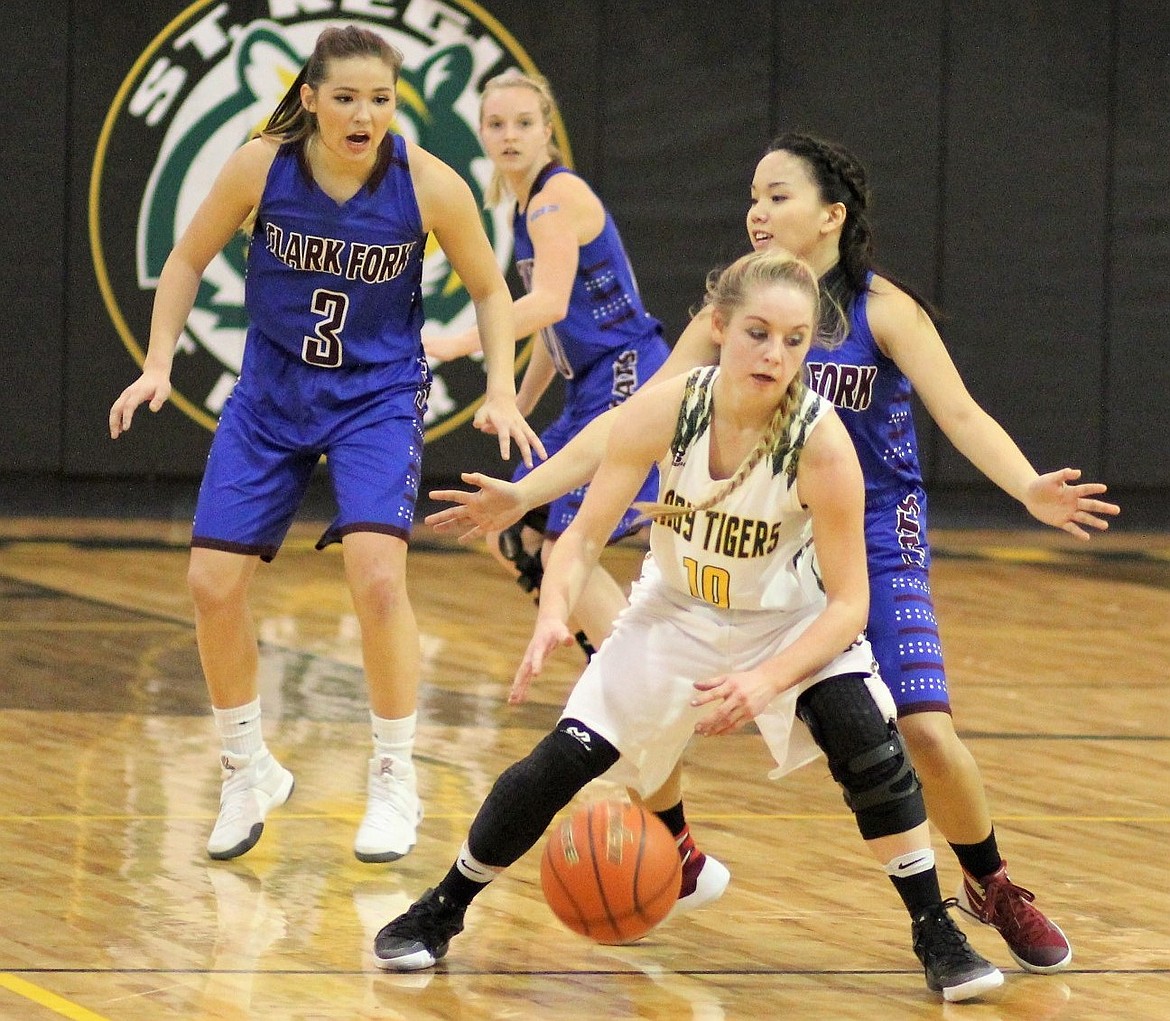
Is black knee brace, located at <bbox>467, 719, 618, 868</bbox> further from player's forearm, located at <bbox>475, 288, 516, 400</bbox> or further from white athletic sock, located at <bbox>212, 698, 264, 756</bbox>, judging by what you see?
player's forearm, located at <bbox>475, 288, 516, 400</bbox>

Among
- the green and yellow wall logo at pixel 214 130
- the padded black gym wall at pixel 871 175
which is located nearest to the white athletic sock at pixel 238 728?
the green and yellow wall logo at pixel 214 130

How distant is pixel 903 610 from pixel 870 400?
0.43 m

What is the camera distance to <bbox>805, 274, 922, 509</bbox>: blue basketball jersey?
3992 mm

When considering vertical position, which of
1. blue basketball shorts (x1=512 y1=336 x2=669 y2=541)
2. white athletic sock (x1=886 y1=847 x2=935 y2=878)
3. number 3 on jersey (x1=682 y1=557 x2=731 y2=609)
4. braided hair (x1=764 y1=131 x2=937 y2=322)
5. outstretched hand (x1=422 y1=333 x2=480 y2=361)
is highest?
braided hair (x1=764 y1=131 x2=937 y2=322)

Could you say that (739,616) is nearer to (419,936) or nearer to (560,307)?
(419,936)

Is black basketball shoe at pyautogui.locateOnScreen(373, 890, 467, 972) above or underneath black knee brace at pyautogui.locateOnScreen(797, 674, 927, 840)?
underneath

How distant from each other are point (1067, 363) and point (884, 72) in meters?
1.78

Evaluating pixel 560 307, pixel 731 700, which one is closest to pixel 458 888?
pixel 731 700

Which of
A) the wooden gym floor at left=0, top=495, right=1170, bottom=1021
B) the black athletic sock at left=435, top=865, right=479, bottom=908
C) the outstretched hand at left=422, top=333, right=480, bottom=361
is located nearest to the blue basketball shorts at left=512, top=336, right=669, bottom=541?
the outstretched hand at left=422, top=333, right=480, bottom=361

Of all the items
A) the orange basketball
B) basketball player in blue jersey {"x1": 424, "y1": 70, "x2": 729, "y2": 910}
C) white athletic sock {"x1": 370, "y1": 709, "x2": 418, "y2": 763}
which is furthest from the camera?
basketball player in blue jersey {"x1": 424, "y1": 70, "x2": 729, "y2": 910}

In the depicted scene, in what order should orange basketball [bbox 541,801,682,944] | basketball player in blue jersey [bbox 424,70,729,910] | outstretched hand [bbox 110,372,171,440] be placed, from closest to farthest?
1. orange basketball [bbox 541,801,682,944]
2. outstretched hand [bbox 110,372,171,440]
3. basketball player in blue jersey [bbox 424,70,729,910]

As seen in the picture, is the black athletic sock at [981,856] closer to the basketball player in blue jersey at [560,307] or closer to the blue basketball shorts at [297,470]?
the blue basketball shorts at [297,470]

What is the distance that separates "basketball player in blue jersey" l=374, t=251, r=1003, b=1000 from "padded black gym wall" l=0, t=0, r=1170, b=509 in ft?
21.9

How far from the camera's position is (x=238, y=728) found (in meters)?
4.66
